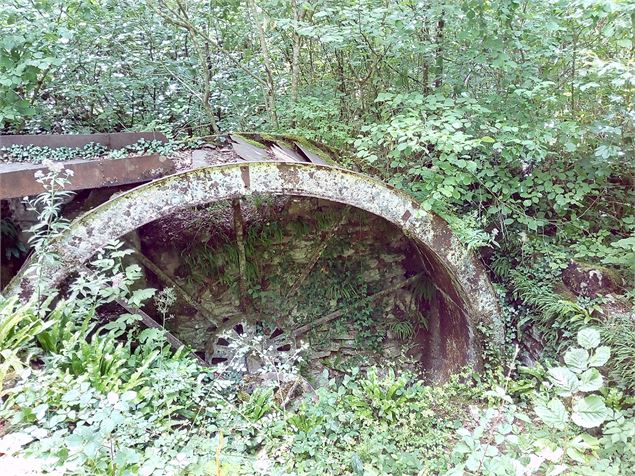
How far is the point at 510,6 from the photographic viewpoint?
10.7 ft

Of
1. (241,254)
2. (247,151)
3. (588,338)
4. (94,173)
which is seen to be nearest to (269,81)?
(247,151)

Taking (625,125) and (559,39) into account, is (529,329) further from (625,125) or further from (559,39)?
(559,39)

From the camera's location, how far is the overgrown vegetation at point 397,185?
219 centimetres

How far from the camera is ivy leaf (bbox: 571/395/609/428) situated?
1.60 meters

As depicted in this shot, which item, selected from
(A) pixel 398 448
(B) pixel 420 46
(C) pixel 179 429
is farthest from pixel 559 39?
(C) pixel 179 429

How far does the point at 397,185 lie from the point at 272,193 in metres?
1.30

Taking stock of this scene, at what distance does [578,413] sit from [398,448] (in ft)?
5.22

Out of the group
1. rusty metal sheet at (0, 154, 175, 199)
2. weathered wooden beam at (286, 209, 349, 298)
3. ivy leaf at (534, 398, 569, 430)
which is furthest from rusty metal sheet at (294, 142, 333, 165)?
ivy leaf at (534, 398, 569, 430)

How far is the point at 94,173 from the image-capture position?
3135mm

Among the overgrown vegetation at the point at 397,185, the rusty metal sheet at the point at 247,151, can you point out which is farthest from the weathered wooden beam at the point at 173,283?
the rusty metal sheet at the point at 247,151

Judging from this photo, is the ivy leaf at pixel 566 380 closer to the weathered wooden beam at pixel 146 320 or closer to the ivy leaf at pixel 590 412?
the ivy leaf at pixel 590 412

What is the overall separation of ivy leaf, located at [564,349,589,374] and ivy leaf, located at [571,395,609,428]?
11 cm

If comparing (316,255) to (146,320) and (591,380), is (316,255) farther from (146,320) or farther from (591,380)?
(591,380)

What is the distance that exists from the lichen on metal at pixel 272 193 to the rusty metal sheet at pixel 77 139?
119 cm
